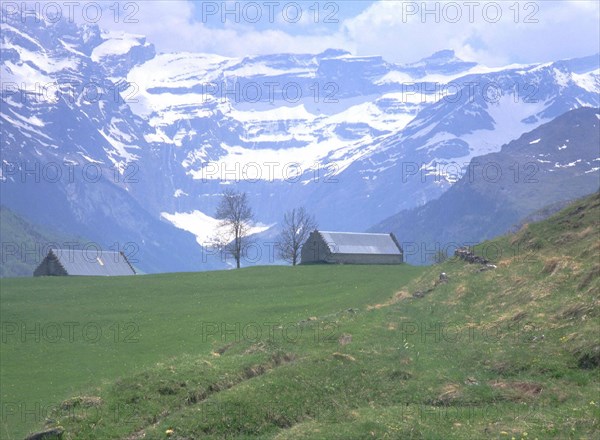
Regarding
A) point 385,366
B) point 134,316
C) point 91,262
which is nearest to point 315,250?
point 91,262

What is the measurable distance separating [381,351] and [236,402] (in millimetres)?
11395

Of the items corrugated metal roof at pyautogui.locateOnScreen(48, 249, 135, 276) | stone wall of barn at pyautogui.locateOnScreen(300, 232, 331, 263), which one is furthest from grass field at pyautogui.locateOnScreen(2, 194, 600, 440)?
corrugated metal roof at pyautogui.locateOnScreen(48, 249, 135, 276)

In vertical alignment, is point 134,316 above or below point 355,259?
above

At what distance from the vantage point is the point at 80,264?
152m

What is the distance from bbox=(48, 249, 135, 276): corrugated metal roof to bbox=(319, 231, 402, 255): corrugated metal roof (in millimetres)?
38473

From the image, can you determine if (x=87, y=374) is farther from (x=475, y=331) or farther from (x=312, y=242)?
(x=312, y=242)

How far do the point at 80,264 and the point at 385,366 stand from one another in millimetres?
117067

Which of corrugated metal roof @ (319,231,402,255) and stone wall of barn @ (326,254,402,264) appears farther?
corrugated metal roof @ (319,231,402,255)

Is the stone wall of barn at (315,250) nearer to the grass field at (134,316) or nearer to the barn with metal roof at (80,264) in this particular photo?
the grass field at (134,316)

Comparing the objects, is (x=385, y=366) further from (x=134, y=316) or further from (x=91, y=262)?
(x=91, y=262)

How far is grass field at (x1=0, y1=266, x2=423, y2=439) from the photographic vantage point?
57.9 m

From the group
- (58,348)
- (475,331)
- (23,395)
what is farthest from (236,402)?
(58,348)

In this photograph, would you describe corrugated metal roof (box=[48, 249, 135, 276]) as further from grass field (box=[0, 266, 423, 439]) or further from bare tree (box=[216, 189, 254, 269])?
grass field (box=[0, 266, 423, 439])

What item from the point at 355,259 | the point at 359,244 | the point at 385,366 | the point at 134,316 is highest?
the point at 385,366
